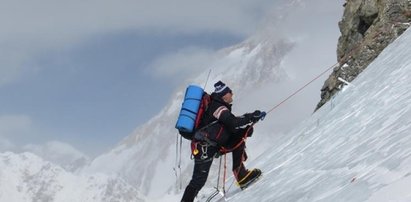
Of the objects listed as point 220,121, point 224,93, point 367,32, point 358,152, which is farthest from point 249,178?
point 367,32

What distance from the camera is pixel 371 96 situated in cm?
1430

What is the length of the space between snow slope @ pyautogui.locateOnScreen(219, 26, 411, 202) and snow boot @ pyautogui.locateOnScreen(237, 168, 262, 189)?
183mm

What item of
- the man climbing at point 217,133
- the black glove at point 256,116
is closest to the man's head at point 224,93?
the man climbing at point 217,133

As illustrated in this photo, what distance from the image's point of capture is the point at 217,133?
12.2 metres

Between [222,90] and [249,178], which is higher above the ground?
[222,90]

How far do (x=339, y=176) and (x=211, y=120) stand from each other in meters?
4.23

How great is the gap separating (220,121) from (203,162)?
971mm

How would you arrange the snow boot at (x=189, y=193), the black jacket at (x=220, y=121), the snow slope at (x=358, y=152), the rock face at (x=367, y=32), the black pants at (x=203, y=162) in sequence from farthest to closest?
the rock face at (x=367, y=32) → the snow boot at (x=189, y=193) → the black pants at (x=203, y=162) → the black jacket at (x=220, y=121) → the snow slope at (x=358, y=152)

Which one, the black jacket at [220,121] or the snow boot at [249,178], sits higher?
the black jacket at [220,121]

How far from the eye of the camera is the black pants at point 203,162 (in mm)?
12336

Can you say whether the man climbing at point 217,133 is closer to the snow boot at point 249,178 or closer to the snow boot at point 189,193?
the snow boot at point 189,193

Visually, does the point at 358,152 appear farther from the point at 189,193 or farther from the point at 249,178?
the point at 249,178

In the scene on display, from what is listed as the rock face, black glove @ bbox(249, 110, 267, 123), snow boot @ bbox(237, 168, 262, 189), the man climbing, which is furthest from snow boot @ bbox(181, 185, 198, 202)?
the rock face

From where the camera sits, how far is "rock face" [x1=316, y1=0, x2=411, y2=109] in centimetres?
2227
